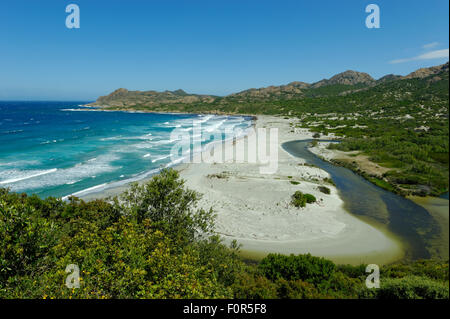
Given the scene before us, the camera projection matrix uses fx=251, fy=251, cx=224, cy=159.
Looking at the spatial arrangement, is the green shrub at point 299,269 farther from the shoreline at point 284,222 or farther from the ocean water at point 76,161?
the ocean water at point 76,161

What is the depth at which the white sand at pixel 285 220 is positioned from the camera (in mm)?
20494

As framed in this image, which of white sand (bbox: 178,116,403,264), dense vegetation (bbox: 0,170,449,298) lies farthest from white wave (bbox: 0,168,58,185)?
dense vegetation (bbox: 0,170,449,298)

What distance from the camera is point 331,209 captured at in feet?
90.4

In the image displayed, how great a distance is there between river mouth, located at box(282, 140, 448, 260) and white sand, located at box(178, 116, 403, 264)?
3.54ft

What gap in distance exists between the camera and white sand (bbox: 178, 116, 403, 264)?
2049 cm

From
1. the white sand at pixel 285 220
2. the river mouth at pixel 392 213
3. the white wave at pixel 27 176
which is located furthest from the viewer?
the white wave at pixel 27 176

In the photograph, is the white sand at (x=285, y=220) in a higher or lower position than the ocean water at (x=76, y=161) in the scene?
lower

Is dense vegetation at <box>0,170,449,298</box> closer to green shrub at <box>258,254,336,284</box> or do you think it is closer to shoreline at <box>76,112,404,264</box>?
green shrub at <box>258,254,336,284</box>

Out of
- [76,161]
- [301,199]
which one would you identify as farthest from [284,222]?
[76,161]

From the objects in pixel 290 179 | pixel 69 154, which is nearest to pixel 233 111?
pixel 69 154

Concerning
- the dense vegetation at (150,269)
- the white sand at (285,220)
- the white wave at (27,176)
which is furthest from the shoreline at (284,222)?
the white wave at (27,176)

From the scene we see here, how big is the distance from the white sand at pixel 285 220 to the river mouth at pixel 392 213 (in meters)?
1.08

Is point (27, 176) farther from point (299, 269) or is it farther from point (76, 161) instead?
point (299, 269)

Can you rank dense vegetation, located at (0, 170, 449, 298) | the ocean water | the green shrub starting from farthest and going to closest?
the ocean water, the green shrub, dense vegetation, located at (0, 170, 449, 298)
